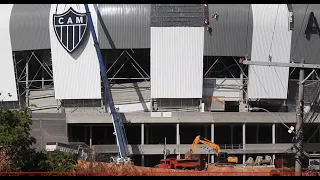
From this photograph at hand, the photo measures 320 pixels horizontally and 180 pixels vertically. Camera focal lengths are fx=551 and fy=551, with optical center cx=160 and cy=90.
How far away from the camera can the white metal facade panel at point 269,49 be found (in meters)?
66.5

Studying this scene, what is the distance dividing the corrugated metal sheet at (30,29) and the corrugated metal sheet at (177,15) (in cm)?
1338

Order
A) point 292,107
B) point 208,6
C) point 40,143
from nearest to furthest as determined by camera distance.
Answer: point 40,143, point 208,6, point 292,107

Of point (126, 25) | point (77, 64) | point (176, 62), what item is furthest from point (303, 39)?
point (77, 64)

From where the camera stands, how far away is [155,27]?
65438 mm

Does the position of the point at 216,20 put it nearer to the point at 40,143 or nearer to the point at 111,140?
the point at 111,140

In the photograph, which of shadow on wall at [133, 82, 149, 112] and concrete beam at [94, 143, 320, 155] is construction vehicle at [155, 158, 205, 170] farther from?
shadow on wall at [133, 82, 149, 112]

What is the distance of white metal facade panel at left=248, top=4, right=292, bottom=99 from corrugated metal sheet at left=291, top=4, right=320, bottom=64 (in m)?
0.97

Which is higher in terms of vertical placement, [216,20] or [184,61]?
[216,20]

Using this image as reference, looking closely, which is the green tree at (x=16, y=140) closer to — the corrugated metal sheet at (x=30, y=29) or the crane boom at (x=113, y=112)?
the crane boom at (x=113, y=112)

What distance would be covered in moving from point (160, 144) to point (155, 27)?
46.7ft

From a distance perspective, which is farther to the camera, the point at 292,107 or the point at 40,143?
the point at 292,107

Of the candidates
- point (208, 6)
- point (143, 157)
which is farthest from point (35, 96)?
point (208, 6)

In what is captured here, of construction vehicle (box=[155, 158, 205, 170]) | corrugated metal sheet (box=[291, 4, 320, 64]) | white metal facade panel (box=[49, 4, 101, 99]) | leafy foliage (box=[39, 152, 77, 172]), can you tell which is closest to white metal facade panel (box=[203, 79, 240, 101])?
corrugated metal sheet (box=[291, 4, 320, 64])

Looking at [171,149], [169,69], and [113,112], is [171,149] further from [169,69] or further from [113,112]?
[169,69]
